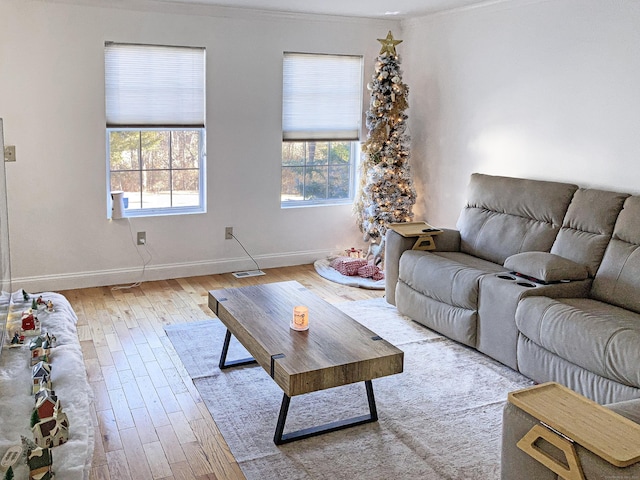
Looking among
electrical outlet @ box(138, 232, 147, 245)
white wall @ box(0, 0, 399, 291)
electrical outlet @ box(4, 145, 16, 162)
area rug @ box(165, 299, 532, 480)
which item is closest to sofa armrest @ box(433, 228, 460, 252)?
area rug @ box(165, 299, 532, 480)

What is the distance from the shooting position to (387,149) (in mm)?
5906

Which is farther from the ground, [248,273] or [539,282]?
[539,282]

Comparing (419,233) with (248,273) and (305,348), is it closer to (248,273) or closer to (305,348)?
(248,273)

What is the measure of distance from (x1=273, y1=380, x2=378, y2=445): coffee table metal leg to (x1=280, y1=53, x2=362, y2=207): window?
125 inches

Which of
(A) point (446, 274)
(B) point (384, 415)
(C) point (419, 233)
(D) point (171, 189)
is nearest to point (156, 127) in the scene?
(D) point (171, 189)

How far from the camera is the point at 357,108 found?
6.32 metres

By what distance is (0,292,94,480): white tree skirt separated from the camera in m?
2.55

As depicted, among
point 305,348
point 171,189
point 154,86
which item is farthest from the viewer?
point 171,189

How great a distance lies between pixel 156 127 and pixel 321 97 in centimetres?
154

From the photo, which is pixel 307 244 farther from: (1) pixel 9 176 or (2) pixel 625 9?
(2) pixel 625 9

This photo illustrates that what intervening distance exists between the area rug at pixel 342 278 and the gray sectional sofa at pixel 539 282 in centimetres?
57

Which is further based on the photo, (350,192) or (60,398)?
(350,192)

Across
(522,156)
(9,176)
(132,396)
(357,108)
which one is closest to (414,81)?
(357,108)

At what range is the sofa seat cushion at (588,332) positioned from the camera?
312cm
